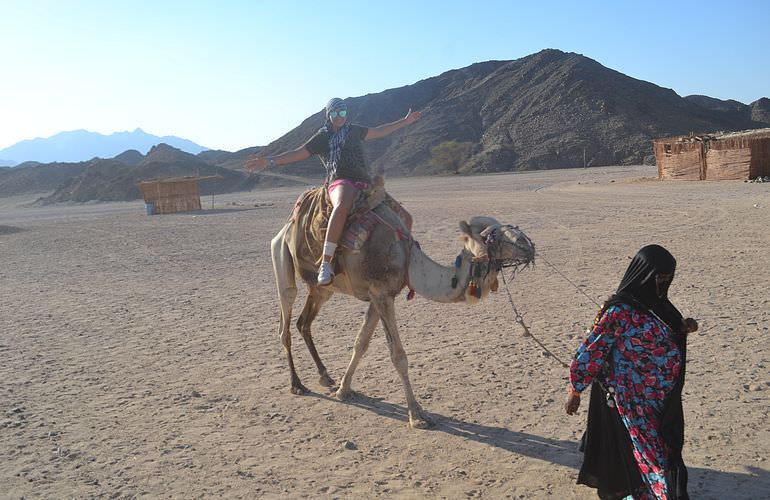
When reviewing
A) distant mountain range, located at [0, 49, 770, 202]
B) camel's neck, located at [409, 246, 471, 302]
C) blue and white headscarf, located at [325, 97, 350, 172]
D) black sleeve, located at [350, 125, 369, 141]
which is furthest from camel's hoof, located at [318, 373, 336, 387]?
distant mountain range, located at [0, 49, 770, 202]

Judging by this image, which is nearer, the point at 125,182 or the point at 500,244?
the point at 500,244

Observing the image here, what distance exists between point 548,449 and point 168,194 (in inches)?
1350

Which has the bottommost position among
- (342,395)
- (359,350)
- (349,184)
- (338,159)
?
(342,395)

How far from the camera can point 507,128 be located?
8544 centimetres

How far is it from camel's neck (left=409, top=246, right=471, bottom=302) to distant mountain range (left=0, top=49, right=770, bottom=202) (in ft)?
207

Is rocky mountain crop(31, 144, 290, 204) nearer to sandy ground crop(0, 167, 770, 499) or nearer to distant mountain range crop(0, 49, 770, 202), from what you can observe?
distant mountain range crop(0, 49, 770, 202)

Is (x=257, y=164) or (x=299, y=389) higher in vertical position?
(x=257, y=164)

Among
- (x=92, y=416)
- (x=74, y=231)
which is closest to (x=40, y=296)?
(x=92, y=416)

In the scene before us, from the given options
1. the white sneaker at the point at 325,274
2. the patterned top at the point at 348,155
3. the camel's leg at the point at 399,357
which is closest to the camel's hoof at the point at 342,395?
the camel's leg at the point at 399,357

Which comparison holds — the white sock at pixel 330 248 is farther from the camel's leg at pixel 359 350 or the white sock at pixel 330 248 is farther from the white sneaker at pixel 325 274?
the camel's leg at pixel 359 350

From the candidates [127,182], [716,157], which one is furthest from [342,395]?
[127,182]

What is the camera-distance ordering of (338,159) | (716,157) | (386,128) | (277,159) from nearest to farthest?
(338,159) → (277,159) → (386,128) → (716,157)

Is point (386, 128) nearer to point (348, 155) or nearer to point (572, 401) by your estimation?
point (348, 155)

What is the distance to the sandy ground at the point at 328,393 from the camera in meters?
5.02
